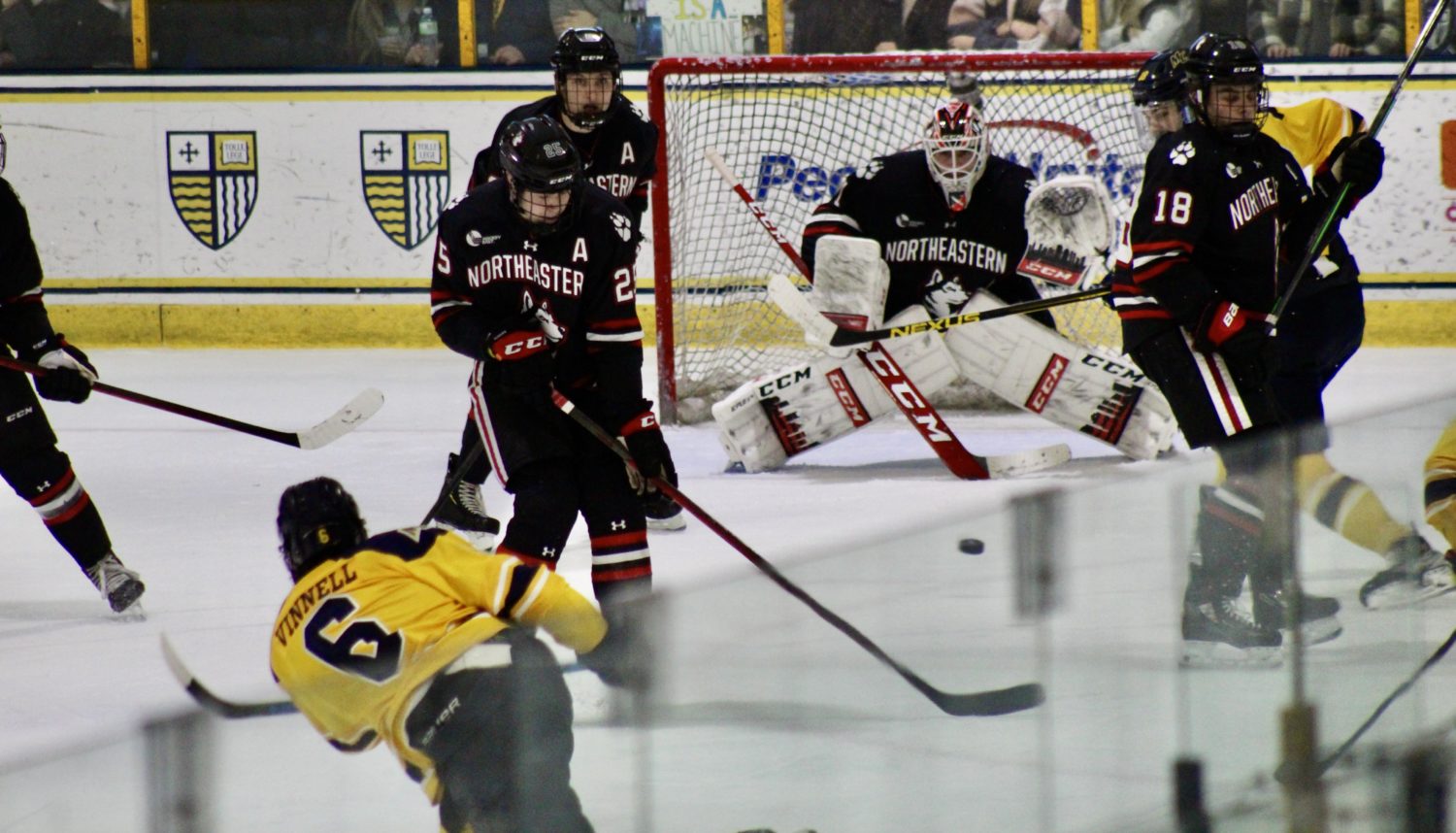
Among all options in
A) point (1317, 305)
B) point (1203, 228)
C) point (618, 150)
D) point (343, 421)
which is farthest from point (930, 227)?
point (1203, 228)

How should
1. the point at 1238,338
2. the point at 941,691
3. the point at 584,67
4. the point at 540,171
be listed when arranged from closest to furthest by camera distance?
1. the point at 941,691
2. the point at 540,171
3. the point at 1238,338
4. the point at 584,67

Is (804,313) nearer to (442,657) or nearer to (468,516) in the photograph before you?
(468,516)

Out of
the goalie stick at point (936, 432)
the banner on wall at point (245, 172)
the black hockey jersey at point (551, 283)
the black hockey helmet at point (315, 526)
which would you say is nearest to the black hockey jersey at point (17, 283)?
the black hockey jersey at point (551, 283)

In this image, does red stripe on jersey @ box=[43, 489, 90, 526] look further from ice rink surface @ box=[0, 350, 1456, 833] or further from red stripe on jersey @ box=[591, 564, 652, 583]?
red stripe on jersey @ box=[591, 564, 652, 583]

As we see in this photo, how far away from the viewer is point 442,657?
1.82m

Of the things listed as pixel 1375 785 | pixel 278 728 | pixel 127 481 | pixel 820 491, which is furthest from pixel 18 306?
pixel 1375 785

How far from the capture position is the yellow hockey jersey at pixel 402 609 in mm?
2004

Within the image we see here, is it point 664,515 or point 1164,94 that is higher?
point 1164,94

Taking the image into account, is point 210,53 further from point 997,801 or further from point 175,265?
point 997,801

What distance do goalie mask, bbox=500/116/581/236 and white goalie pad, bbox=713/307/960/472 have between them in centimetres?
217

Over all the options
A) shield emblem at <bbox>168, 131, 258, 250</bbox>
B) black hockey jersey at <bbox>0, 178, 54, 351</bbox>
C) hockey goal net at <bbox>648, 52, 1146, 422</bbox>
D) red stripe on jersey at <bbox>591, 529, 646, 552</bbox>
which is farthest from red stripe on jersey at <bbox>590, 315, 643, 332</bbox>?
shield emblem at <bbox>168, 131, 258, 250</bbox>

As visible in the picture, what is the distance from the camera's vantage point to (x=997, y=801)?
1.89 meters

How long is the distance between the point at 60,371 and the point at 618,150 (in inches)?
61.8

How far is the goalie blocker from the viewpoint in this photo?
5141 mm
